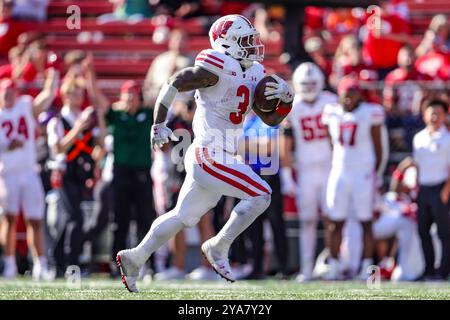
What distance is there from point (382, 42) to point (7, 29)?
14.7 ft

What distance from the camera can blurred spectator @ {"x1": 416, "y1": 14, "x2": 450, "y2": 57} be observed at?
12.7 metres

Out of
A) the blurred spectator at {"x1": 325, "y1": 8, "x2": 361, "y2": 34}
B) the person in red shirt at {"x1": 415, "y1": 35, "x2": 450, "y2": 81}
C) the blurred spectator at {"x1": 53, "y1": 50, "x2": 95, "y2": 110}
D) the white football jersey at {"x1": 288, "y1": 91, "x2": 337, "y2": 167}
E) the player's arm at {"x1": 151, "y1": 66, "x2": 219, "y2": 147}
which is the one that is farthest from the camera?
the blurred spectator at {"x1": 325, "y1": 8, "x2": 361, "y2": 34}

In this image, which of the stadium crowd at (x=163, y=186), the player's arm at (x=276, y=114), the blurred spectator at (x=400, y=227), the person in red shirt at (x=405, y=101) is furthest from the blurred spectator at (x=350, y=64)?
the player's arm at (x=276, y=114)

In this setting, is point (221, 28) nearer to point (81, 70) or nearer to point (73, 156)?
point (73, 156)

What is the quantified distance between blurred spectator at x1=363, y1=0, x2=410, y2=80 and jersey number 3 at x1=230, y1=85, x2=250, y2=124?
5.82 m

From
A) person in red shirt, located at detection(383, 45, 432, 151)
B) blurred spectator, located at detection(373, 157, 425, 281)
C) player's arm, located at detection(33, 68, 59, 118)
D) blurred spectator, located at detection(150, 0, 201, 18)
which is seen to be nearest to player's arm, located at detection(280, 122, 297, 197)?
blurred spectator, located at detection(373, 157, 425, 281)

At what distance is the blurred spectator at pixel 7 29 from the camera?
14188 mm

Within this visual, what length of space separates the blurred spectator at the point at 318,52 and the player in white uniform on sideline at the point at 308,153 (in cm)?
188

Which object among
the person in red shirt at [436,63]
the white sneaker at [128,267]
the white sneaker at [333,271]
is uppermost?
the person in red shirt at [436,63]

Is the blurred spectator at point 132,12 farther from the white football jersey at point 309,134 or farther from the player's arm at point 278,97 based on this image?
the player's arm at point 278,97

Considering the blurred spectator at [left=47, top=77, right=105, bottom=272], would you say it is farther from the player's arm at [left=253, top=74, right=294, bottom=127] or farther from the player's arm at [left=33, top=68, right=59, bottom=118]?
the player's arm at [left=253, top=74, right=294, bottom=127]
